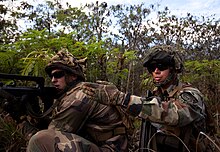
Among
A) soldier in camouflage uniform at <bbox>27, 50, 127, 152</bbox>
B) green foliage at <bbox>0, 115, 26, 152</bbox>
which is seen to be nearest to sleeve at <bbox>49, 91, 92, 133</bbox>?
soldier in camouflage uniform at <bbox>27, 50, 127, 152</bbox>

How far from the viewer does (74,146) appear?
9.96ft

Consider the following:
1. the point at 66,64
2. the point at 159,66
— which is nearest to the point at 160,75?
the point at 159,66

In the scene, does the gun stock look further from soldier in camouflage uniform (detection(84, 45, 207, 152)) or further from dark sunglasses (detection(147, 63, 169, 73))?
dark sunglasses (detection(147, 63, 169, 73))

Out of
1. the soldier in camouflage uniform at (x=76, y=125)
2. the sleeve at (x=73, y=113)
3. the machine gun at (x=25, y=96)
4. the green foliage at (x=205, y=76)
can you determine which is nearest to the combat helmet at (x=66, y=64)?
the soldier in camouflage uniform at (x=76, y=125)

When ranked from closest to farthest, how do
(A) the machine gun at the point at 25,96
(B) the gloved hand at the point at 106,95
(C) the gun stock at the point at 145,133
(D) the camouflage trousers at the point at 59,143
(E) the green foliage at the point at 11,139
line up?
(B) the gloved hand at the point at 106,95 → (C) the gun stock at the point at 145,133 → (D) the camouflage trousers at the point at 59,143 → (A) the machine gun at the point at 25,96 → (E) the green foliage at the point at 11,139

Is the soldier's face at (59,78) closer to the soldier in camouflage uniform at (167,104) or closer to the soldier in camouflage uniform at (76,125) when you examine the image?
the soldier in camouflage uniform at (76,125)

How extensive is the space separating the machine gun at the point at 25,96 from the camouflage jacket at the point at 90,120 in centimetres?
27

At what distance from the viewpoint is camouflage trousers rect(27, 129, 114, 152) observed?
9.96 ft

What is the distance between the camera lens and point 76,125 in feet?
10.2

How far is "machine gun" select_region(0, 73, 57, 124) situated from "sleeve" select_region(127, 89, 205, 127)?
1406mm

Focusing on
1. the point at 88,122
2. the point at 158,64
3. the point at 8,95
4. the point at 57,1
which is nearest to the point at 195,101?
the point at 158,64

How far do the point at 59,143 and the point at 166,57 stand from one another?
1181 mm

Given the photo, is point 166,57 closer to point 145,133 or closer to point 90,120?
point 145,133

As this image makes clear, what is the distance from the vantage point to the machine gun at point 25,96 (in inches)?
128
